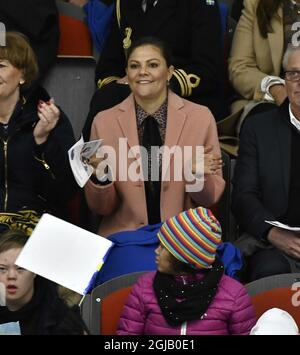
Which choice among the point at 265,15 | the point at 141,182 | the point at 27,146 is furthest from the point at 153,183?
the point at 265,15

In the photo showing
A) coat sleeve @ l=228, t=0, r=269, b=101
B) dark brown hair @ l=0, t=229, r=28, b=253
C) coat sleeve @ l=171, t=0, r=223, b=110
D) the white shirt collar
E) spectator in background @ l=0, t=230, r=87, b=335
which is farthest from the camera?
coat sleeve @ l=228, t=0, r=269, b=101

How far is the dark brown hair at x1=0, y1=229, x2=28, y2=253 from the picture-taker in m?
3.83

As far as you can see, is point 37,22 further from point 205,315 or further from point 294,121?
point 205,315

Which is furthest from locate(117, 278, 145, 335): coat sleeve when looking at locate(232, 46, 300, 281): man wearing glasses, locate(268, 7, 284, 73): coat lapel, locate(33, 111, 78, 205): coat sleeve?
locate(268, 7, 284, 73): coat lapel

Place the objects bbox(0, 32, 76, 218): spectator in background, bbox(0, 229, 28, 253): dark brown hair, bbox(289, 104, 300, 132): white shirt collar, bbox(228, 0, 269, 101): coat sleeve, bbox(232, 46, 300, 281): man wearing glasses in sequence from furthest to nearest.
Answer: bbox(228, 0, 269, 101): coat sleeve, bbox(289, 104, 300, 132): white shirt collar, bbox(0, 32, 76, 218): spectator in background, bbox(232, 46, 300, 281): man wearing glasses, bbox(0, 229, 28, 253): dark brown hair

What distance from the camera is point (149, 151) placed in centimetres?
441

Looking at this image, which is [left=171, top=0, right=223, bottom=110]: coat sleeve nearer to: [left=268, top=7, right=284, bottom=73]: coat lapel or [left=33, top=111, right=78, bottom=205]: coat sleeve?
[left=268, top=7, right=284, bottom=73]: coat lapel

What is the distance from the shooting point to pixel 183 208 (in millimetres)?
4418

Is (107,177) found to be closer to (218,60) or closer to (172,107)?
(172,107)

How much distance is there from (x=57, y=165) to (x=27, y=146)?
0.58ft

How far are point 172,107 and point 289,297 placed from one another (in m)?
1.05

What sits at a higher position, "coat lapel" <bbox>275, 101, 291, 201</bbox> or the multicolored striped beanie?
"coat lapel" <bbox>275, 101, 291, 201</bbox>
